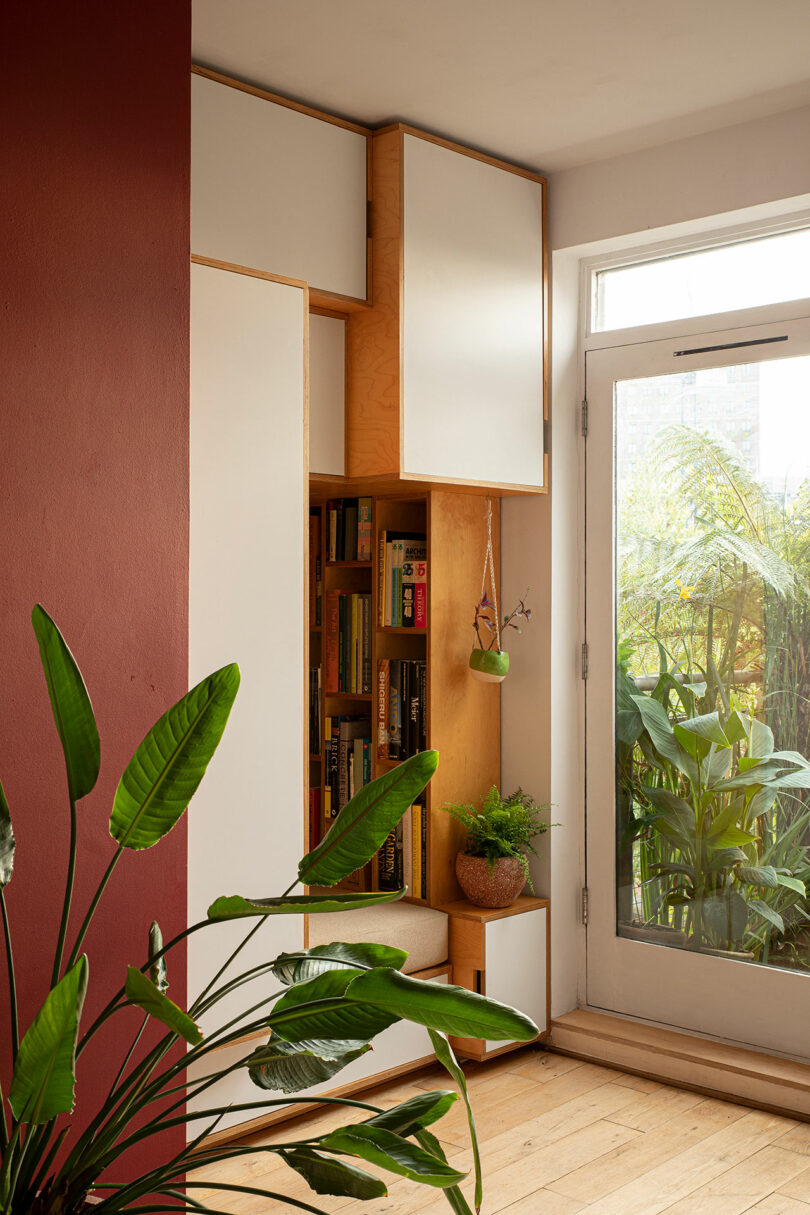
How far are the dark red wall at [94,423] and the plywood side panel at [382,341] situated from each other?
43.8 inches

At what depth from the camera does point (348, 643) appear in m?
3.91

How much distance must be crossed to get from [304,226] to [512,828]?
1898mm

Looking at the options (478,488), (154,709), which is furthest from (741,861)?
(154,709)

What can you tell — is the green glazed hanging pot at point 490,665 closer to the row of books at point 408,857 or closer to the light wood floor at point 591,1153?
the row of books at point 408,857

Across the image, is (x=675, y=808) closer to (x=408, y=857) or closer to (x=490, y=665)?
(x=490, y=665)

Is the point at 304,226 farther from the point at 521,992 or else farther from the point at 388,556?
the point at 521,992

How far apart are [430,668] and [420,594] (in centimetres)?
24

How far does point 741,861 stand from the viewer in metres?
3.44

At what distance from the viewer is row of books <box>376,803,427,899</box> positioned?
3654 millimetres

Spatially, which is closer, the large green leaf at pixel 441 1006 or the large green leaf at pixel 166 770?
the large green leaf at pixel 441 1006

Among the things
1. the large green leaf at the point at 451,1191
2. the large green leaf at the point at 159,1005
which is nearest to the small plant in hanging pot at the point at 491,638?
the large green leaf at the point at 451,1191

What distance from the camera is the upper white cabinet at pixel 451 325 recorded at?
329 centimetres

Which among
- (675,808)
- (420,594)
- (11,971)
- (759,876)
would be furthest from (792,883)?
(11,971)

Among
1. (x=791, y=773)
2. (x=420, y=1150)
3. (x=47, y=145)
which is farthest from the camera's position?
(x=791, y=773)
